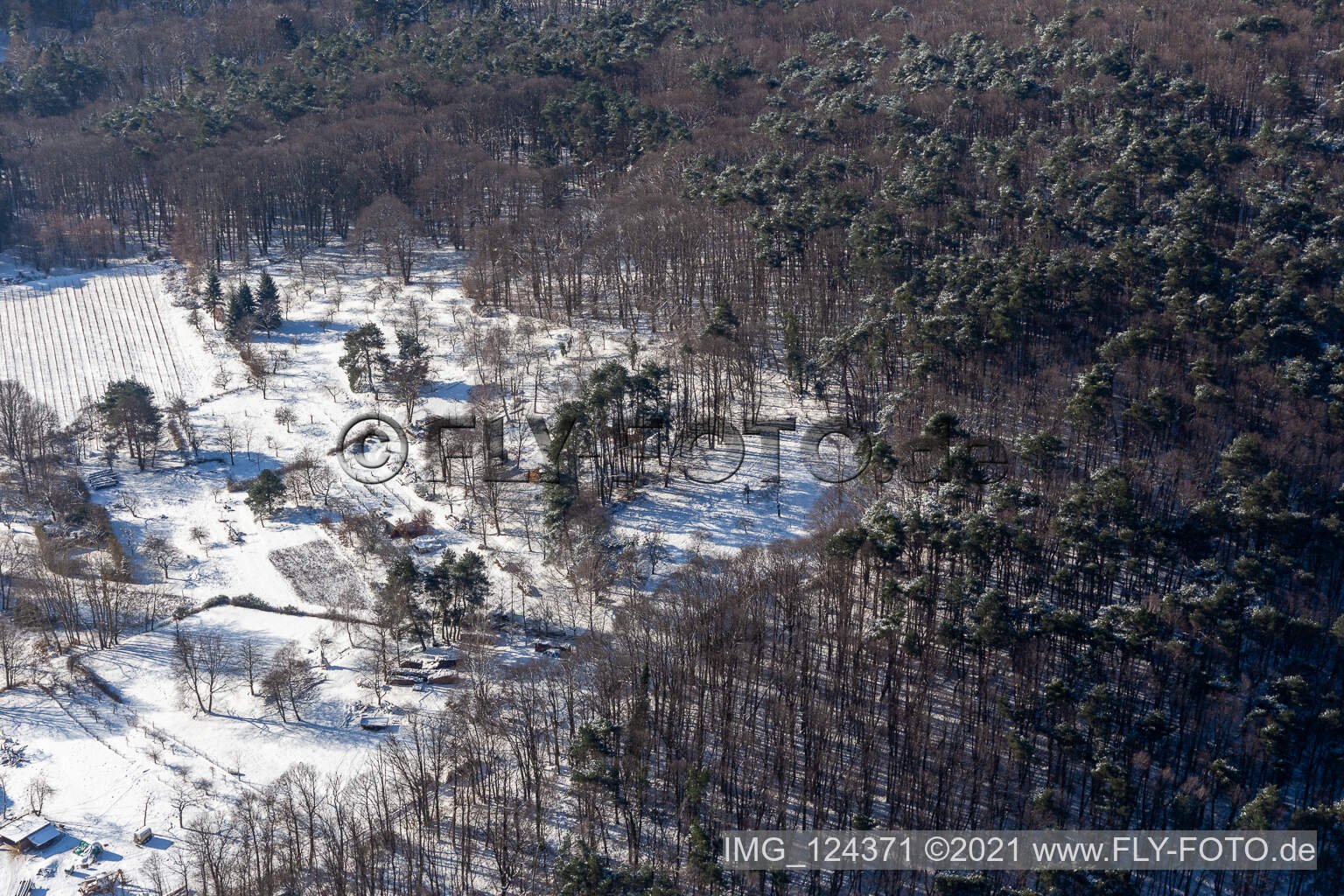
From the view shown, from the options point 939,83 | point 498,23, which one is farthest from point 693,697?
point 498,23

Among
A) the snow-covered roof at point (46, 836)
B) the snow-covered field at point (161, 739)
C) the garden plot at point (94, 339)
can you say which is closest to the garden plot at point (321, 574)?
the snow-covered field at point (161, 739)

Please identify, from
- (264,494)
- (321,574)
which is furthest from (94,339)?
(321,574)

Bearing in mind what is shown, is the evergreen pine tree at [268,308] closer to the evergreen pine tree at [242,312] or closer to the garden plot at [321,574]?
the evergreen pine tree at [242,312]

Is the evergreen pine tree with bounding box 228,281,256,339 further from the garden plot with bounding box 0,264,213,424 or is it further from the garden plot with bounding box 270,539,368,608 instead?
the garden plot with bounding box 270,539,368,608

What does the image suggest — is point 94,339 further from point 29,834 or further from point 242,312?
point 29,834

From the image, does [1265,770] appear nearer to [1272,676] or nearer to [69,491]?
Answer: [1272,676]

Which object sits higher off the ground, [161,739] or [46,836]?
[161,739]
